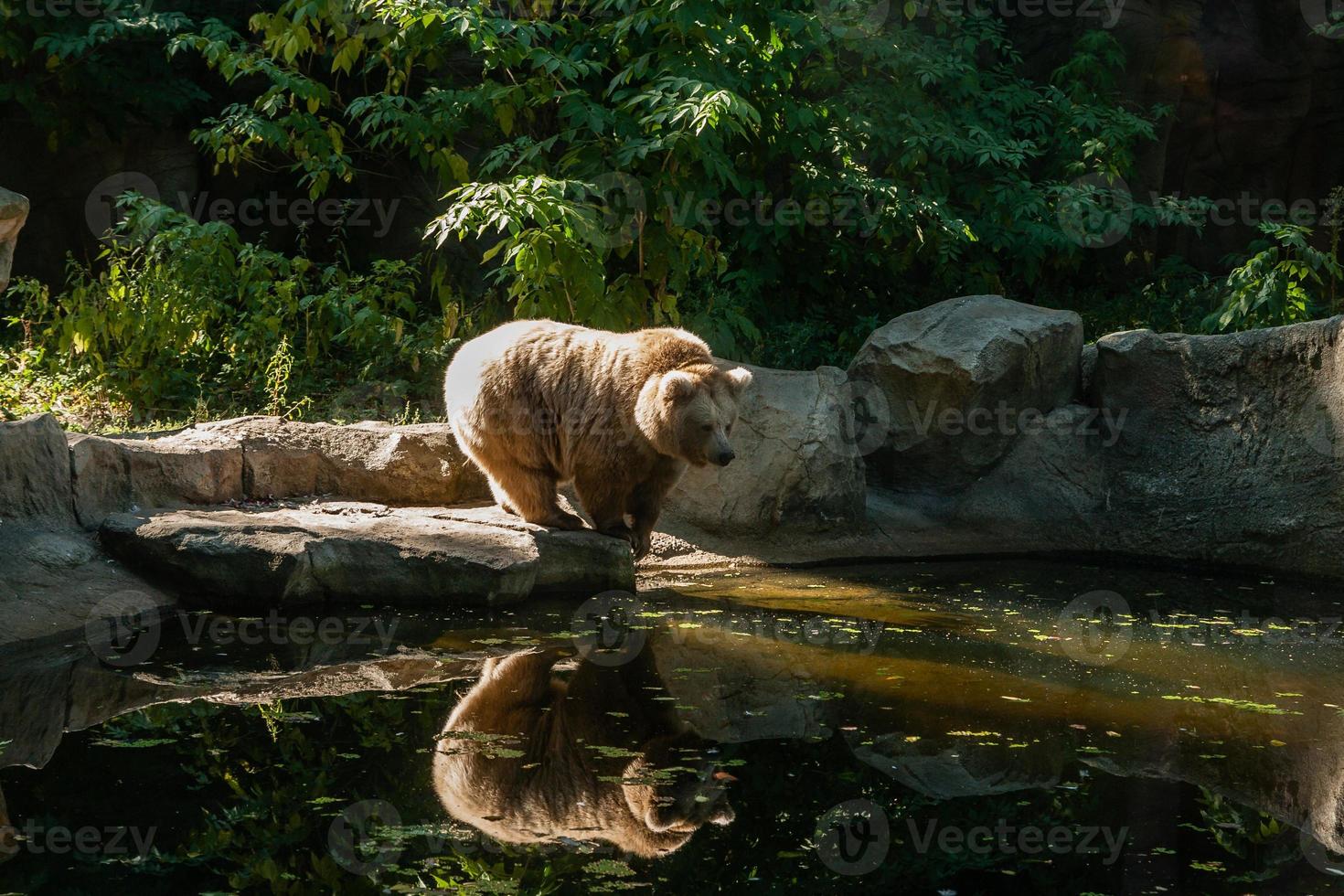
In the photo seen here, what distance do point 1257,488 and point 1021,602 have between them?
2228mm

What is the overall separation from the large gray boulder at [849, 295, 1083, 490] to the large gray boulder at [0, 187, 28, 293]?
5.72 m

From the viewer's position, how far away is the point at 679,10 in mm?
8555

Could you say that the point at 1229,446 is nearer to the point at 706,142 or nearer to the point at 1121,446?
the point at 1121,446

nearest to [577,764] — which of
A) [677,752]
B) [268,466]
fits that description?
[677,752]

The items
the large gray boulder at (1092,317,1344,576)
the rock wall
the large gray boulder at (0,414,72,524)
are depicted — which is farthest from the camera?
the rock wall

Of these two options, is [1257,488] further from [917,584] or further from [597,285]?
[597,285]

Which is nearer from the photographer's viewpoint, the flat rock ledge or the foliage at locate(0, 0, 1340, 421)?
the flat rock ledge

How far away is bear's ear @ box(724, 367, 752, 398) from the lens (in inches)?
283

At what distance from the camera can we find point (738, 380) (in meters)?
7.20

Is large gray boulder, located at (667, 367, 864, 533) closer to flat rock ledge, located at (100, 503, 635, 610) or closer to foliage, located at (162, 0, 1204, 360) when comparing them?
flat rock ledge, located at (100, 503, 635, 610)

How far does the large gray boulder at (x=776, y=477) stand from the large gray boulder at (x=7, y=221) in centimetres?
422

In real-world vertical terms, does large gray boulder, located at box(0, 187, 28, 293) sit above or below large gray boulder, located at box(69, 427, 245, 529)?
above

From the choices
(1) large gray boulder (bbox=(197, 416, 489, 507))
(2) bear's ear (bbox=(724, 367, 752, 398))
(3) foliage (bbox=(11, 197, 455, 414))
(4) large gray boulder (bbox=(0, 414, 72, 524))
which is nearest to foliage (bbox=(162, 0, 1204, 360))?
(3) foliage (bbox=(11, 197, 455, 414))

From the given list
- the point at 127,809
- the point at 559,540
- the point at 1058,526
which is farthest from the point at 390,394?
the point at 127,809
